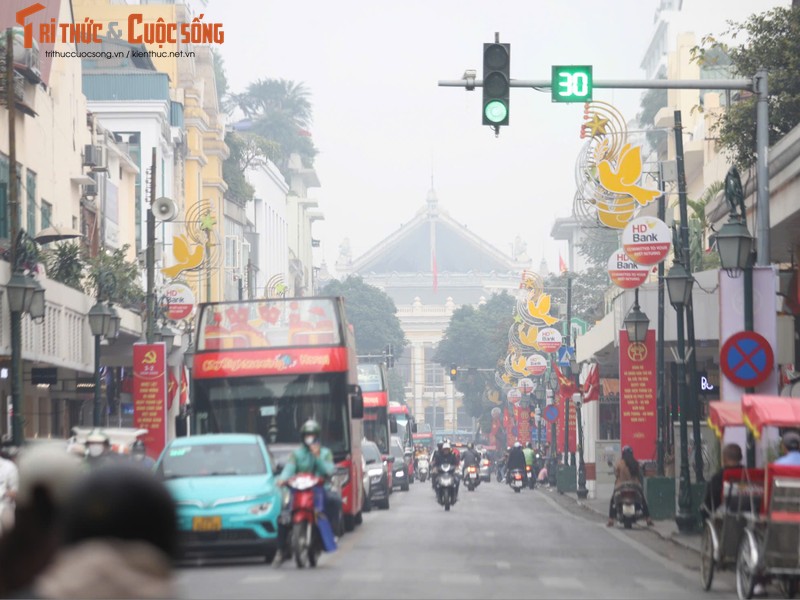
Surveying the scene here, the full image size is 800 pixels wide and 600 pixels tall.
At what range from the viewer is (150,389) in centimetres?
3797

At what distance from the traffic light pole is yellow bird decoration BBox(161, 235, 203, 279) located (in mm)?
28496

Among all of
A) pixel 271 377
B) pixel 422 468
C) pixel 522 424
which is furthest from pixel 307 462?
pixel 522 424

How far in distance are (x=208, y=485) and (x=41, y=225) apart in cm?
2323

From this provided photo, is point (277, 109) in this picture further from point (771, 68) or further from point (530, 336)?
point (771, 68)

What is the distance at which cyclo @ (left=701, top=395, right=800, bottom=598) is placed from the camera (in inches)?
594

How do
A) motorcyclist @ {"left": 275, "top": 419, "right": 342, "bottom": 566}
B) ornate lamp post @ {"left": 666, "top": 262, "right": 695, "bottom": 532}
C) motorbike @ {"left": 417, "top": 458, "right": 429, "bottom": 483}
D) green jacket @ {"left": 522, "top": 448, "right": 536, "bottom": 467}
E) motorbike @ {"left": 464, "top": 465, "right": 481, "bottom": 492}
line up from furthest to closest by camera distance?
motorbike @ {"left": 417, "top": 458, "right": 429, "bottom": 483}
green jacket @ {"left": 522, "top": 448, "right": 536, "bottom": 467}
motorbike @ {"left": 464, "top": 465, "right": 481, "bottom": 492}
ornate lamp post @ {"left": 666, "top": 262, "right": 695, "bottom": 532}
motorcyclist @ {"left": 275, "top": 419, "right": 342, "bottom": 566}

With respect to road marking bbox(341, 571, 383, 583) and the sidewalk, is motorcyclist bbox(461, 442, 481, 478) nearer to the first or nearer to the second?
the sidewalk

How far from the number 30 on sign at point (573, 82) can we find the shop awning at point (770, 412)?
390cm

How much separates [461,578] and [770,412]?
12.7 ft

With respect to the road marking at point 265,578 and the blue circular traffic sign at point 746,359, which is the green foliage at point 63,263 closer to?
the road marking at point 265,578

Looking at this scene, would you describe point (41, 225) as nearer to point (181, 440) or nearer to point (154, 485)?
point (181, 440)

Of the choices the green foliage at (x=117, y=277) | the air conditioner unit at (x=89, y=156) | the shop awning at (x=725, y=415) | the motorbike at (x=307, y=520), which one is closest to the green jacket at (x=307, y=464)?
the motorbike at (x=307, y=520)

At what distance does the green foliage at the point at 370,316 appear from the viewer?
14475 cm

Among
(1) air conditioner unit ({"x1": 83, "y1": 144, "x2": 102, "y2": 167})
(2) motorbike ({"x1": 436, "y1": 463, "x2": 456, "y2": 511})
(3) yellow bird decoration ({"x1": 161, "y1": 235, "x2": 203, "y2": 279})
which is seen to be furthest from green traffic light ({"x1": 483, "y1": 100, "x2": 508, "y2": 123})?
(1) air conditioner unit ({"x1": 83, "y1": 144, "x2": 102, "y2": 167})
